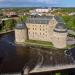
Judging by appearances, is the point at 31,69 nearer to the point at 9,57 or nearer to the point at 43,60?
the point at 43,60

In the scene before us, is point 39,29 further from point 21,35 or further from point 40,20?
point 21,35

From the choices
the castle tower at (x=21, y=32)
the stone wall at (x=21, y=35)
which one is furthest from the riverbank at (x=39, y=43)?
the castle tower at (x=21, y=32)

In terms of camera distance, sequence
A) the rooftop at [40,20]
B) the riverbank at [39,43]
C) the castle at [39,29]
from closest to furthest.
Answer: the riverbank at [39,43] < the castle at [39,29] < the rooftop at [40,20]

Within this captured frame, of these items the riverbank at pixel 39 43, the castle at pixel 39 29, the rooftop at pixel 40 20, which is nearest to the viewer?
the riverbank at pixel 39 43

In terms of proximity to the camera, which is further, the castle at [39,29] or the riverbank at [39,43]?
the castle at [39,29]

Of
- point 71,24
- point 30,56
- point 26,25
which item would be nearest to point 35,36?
point 26,25

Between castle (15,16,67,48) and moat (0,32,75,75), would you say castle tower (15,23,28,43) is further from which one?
moat (0,32,75,75)

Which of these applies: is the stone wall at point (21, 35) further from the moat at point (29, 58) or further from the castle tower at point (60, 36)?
the castle tower at point (60, 36)
